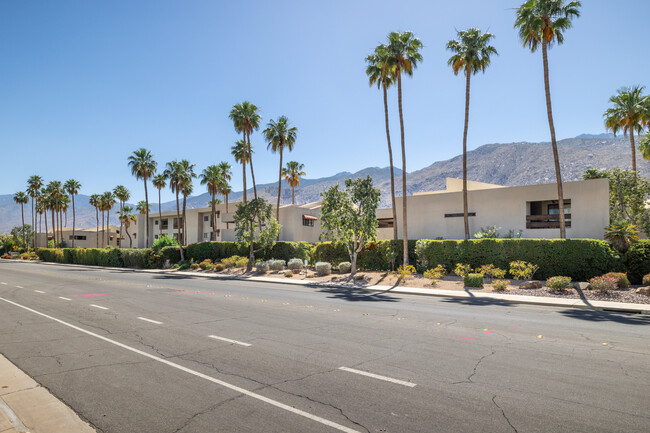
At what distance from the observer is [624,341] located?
892 cm

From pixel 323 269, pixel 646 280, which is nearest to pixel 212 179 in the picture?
pixel 323 269

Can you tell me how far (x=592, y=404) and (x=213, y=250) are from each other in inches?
1619

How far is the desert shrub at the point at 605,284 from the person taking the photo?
1692cm

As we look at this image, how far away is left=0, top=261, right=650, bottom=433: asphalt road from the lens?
15.6ft

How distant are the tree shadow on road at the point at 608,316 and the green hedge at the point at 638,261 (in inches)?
299

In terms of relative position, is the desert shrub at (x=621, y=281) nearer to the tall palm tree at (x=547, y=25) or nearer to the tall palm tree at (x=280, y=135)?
the tall palm tree at (x=547, y=25)

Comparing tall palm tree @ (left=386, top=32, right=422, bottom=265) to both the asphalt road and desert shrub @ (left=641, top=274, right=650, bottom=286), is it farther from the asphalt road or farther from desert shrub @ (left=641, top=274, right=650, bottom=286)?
the asphalt road

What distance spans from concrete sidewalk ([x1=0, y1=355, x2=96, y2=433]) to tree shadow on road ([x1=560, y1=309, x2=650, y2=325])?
45.0 feet

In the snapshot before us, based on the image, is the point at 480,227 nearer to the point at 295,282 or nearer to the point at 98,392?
the point at 295,282

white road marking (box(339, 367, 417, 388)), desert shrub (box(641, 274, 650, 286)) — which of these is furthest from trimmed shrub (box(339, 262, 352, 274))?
white road marking (box(339, 367, 417, 388))

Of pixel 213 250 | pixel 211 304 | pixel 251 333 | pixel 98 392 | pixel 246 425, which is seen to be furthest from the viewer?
pixel 213 250

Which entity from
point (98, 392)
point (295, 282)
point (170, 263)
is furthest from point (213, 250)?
point (98, 392)

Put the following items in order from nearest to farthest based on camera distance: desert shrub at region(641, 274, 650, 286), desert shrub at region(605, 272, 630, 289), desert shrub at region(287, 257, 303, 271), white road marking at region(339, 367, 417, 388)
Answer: white road marking at region(339, 367, 417, 388) < desert shrub at region(641, 274, 650, 286) < desert shrub at region(605, 272, 630, 289) < desert shrub at region(287, 257, 303, 271)

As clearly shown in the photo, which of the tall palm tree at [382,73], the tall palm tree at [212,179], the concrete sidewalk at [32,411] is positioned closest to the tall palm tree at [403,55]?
the tall palm tree at [382,73]
